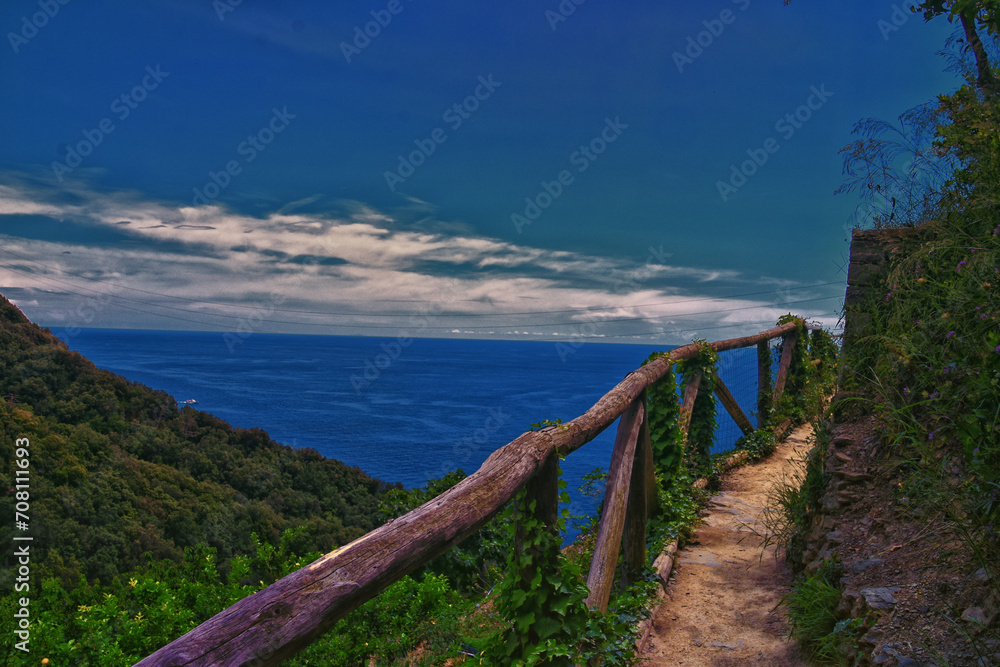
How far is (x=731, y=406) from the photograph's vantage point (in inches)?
283

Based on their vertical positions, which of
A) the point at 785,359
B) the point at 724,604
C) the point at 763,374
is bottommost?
the point at 724,604

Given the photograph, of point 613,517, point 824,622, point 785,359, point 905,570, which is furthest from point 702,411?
point 905,570

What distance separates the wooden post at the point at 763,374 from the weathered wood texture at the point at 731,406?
889 millimetres

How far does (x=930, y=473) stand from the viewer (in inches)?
102

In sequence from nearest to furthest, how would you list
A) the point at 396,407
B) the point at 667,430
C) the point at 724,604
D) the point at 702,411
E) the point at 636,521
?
the point at 724,604, the point at 636,521, the point at 667,430, the point at 702,411, the point at 396,407

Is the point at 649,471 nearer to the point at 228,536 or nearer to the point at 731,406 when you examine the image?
the point at 731,406

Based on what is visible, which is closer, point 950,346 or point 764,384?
point 950,346

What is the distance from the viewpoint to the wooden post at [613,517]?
3.05 meters

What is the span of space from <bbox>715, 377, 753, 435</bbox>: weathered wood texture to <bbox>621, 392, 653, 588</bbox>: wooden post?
9.87ft

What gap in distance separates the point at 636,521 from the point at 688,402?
220 centimetres

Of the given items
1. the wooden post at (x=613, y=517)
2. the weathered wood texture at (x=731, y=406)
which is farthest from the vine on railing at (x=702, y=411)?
the wooden post at (x=613, y=517)

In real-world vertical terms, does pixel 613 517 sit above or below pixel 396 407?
above

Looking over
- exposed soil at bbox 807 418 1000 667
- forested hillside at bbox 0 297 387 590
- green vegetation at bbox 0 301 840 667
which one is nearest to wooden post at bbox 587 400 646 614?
green vegetation at bbox 0 301 840 667

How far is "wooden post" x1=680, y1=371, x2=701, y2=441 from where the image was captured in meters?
5.38
